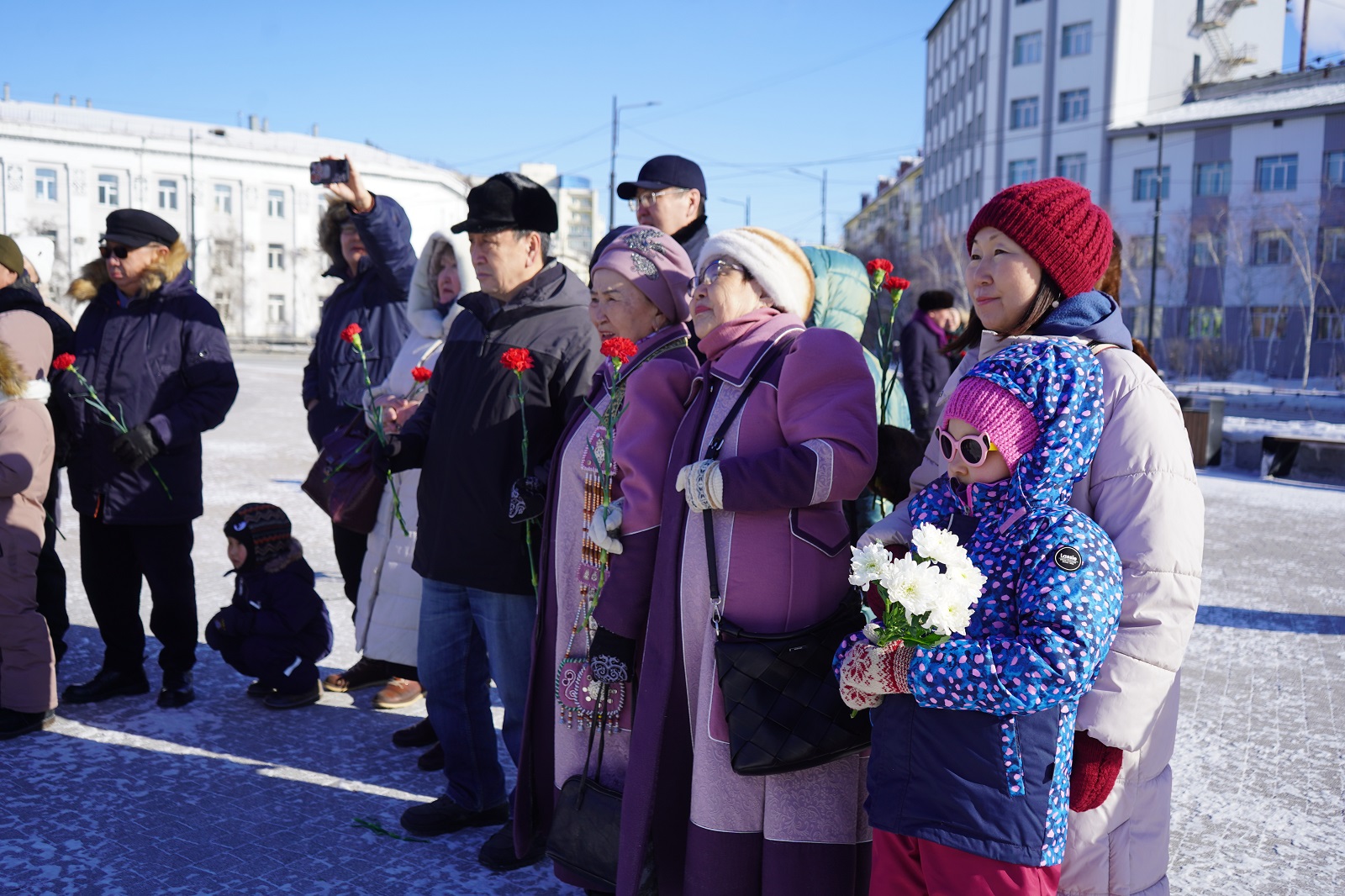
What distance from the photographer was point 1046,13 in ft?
153

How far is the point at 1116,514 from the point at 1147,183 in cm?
4635

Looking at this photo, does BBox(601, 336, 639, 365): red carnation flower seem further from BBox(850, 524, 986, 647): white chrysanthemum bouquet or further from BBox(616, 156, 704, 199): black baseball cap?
BBox(616, 156, 704, 199): black baseball cap

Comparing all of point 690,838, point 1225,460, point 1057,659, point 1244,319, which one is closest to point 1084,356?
point 1057,659

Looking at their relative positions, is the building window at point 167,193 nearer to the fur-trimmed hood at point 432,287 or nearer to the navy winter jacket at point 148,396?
the navy winter jacket at point 148,396

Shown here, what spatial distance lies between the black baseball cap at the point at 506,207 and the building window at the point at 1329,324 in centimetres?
4059

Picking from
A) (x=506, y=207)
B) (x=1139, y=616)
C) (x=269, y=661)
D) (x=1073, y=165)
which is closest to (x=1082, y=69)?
(x=1073, y=165)

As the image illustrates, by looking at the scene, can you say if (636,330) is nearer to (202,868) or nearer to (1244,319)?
(202,868)

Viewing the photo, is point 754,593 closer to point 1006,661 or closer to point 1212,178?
point 1006,661

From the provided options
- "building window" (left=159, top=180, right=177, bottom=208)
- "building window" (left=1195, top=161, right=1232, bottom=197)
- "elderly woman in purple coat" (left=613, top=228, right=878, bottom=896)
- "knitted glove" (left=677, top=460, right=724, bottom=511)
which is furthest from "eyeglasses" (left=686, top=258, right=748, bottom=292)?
"building window" (left=159, top=180, right=177, bottom=208)

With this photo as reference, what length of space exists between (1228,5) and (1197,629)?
51.1 m

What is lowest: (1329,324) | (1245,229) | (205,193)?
(1329,324)

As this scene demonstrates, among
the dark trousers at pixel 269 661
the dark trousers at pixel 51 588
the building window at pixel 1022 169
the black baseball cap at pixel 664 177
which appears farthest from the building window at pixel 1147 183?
the dark trousers at pixel 51 588

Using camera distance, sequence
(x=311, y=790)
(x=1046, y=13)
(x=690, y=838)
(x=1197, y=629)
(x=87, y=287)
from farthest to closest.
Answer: (x=1046, y=13)
(x=1197, y=629)
(x=87, y=287)
(x=311, y=790)
(x=690, y=838)

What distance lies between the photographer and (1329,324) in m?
37.0
